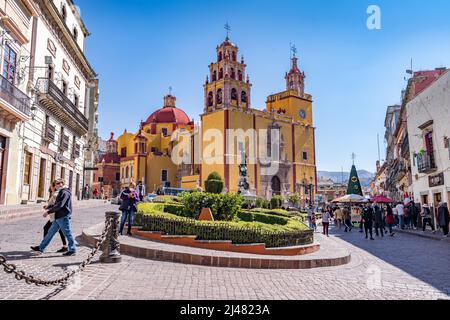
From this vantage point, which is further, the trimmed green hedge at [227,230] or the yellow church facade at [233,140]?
the yellow church facade at [233,140]

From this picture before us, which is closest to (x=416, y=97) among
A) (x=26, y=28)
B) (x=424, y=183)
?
(x=424, y=183)

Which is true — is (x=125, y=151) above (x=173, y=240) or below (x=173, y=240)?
above

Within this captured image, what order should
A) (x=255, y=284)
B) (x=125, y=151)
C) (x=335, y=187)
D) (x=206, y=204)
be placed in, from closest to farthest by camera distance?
(x=255, y=284) → (x=206, y=204) → (x=125, y=151) → (x=335, y=187)

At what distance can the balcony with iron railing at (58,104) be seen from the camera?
16781mm

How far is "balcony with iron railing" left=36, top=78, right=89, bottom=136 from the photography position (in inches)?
661

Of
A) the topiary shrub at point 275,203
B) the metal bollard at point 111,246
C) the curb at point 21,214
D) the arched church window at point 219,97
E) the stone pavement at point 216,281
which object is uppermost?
the arched church window at point 219,97

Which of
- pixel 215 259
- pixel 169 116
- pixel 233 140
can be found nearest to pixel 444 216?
pixel 215 259

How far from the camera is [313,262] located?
7254 millimetres

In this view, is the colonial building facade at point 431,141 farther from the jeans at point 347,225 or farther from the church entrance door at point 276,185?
the church entrance door at point 276,185

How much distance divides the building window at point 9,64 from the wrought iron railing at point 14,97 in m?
0.51

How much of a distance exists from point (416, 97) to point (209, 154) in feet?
82.7

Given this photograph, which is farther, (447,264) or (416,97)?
(416,97)

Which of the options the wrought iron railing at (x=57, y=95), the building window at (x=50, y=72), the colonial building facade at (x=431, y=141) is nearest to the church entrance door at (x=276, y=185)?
the colonial building facade at (x=431, y=141)
